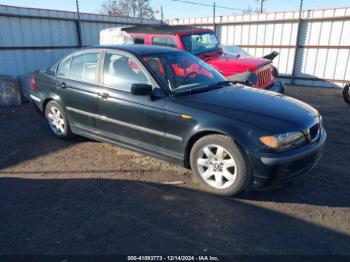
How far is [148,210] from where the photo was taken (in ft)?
10.5

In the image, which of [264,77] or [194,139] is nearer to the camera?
[194,139]

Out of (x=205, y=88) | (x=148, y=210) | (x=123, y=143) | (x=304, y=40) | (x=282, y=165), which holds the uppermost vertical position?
(x=304, y=40)

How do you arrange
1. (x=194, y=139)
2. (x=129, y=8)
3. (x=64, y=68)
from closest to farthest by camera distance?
(x=194, y=139) < (x=64, y=68) < (x=129, y=8)

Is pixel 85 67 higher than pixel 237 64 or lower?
higher

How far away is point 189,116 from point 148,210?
3.83 feet

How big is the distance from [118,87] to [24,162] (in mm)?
1911

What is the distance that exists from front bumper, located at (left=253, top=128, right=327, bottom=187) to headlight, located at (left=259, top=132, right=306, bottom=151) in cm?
6

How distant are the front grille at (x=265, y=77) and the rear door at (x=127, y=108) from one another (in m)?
3.07

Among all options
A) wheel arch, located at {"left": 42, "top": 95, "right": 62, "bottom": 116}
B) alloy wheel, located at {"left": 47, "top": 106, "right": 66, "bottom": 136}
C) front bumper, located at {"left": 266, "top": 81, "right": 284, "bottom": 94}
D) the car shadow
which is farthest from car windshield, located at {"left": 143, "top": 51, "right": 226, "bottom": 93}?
front bumper, located at {"left": 266, "top": 81, "right": 284, "bottom": 94}

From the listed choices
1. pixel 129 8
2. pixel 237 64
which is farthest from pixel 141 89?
pixel 129 8

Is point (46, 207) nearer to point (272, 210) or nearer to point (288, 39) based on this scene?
point (272, 210)

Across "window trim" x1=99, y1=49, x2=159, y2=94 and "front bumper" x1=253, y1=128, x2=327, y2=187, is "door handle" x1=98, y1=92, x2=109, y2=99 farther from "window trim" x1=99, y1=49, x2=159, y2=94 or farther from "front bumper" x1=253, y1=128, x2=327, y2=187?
"front bumper" x1=253, y1=128, x2=327, y2=187

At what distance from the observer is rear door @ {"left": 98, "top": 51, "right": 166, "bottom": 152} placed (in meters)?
3.76

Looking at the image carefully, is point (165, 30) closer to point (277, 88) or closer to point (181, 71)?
point (277, 88)
